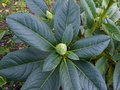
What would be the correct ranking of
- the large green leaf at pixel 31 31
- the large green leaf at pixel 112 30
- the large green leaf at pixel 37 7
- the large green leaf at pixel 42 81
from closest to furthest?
the large green leaf at pixel 31 31
the large green leaf at pixel 42 81
the large green leaf at pixel 112 30
the large green leaf at pixel 37 7

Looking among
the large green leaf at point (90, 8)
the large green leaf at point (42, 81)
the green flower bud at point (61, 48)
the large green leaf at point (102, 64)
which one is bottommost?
the large green leaf at point (102, 64)

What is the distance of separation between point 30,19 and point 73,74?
36 centimetres

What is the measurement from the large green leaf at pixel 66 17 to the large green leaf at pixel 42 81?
207 mm

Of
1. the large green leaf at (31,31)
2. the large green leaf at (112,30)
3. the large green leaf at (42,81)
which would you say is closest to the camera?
the large green leaf at (31,31)

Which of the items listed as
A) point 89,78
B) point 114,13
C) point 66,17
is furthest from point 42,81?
point 114,13

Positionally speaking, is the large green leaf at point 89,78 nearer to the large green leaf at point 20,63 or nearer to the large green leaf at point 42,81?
the large green leaf at point 42,81

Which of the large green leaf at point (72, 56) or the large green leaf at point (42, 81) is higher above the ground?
the large green leaf at point (72, 56)

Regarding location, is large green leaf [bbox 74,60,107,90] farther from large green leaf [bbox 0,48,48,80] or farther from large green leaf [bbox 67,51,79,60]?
large green leaf [bbox 0,48,48,80]

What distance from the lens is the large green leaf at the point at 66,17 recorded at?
147cm

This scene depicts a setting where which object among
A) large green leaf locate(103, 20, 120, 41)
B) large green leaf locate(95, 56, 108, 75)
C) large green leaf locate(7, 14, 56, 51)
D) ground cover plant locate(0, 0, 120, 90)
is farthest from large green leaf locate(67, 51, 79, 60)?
large green leaf locate(95, 56, 108, 75)

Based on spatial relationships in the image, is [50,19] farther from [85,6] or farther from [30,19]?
[30,19]

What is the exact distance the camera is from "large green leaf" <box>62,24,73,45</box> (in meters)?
1.42

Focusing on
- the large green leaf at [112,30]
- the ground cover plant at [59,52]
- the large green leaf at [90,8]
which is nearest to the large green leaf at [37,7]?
the ground cover plant at [59,52]

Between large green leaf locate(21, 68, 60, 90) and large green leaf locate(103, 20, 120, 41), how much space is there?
0.38m
